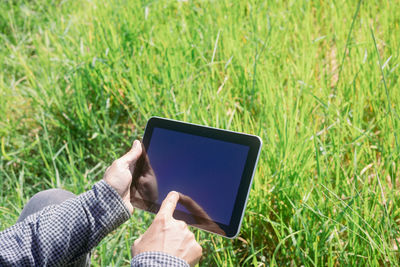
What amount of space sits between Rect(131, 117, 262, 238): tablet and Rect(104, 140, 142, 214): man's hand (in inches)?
0.7

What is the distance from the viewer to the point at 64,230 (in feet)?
3.01

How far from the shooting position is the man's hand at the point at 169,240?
0.84 m

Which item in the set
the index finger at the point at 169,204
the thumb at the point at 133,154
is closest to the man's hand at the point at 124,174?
the thumb at the point at 133,154

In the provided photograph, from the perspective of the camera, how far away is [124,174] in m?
1.02

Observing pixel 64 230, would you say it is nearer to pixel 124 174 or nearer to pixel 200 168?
pixel 124 174

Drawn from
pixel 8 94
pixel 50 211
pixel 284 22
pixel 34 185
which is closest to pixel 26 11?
A: pixel 8 94

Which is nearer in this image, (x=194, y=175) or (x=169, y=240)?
(x=169, y=240)

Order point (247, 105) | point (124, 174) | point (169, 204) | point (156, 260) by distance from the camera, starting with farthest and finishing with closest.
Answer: point (247, 105) → point (124, 174) → point (169, 204) → point (156, 260)

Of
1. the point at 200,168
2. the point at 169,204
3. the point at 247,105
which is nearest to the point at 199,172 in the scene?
the point at 200,168

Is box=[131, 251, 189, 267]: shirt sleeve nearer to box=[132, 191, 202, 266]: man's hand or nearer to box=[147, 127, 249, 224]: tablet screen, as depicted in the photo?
box=[132, 191, 202, 266]: man's hand

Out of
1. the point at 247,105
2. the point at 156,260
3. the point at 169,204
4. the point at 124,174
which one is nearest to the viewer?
→ the point at 156,260

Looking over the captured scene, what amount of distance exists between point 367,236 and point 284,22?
1.03 meters

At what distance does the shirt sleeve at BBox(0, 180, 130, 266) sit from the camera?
2.93 ft

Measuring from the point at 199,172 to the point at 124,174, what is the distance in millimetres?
193
